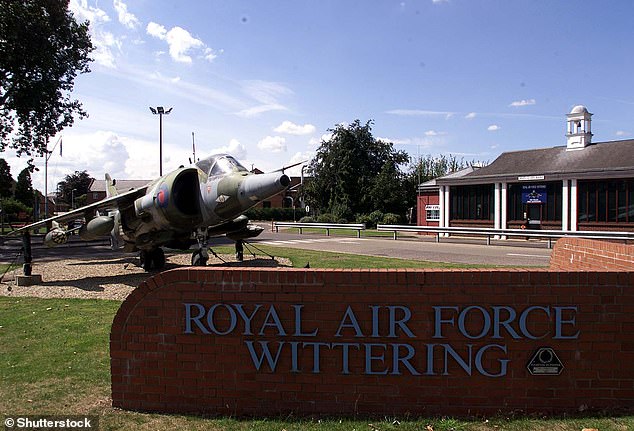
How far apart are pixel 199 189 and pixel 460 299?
9.66 metres

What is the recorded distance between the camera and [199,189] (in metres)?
13.0

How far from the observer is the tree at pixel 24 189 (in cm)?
7156

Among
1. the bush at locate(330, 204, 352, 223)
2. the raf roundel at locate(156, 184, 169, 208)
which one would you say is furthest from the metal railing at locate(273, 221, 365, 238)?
the raf roundel at locate(156, 184, 169, 208)

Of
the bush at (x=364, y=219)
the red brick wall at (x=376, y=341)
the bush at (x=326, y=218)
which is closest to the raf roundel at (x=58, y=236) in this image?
the red brick wall at (x=376, y=341)

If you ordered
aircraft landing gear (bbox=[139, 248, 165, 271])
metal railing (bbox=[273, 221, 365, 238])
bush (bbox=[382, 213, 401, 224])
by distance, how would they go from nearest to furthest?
aircraft landing gear (bbox=[139, 248, 165, 271]) → metal railing (bbox=[273, 221, 365, 238]) → bush (bbox=[382, 213, 401, 224])

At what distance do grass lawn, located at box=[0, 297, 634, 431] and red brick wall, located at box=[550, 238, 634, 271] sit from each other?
88.4 inches

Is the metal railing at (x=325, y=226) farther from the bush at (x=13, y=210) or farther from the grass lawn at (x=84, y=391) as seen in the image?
the bush at (x=13, y=210)

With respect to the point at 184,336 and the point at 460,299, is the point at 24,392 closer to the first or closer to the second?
the point at 184,336

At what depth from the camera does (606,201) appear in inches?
1040

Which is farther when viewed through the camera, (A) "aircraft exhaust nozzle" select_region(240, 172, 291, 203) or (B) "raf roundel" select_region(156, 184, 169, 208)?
(B) "raf roundel" select_region(156, 184, 169, 208)

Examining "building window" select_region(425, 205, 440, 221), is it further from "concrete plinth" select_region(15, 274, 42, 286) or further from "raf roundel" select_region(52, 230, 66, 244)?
"concrete plinth" select_region(15, 274, 42, 286)

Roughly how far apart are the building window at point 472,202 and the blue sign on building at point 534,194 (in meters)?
2.36

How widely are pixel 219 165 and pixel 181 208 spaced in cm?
159

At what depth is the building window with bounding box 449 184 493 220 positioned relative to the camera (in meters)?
32.0
